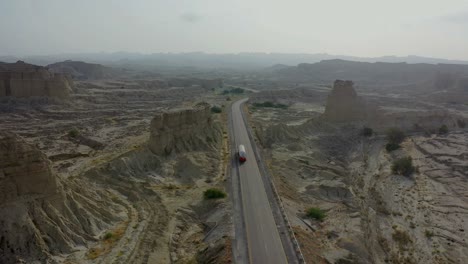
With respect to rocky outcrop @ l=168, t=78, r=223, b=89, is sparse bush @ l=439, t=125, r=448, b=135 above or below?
below

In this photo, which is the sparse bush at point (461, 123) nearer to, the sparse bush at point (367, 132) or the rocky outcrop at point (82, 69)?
the sparse bush at point (367, 132)

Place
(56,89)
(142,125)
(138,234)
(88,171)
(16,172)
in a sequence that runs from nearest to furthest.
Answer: (16,172) < (138,234) < (88,171) < (142,125) < (56,89)

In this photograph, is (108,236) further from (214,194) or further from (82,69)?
(82,69)

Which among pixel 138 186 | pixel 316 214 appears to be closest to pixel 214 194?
pixel 138 186

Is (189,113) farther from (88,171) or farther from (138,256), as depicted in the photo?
(138,256)

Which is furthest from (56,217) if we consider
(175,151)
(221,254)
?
(175,151)

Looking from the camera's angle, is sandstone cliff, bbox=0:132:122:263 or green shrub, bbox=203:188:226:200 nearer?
sandstone cliff, bbox=0:132:122:263

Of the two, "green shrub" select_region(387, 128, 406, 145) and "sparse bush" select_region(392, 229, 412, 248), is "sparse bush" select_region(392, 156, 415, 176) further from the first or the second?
"sparse bush" select_region(392, 229, 412, 248)

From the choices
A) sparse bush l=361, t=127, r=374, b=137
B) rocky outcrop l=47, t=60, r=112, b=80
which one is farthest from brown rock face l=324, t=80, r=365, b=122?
rocky outcrop l=47, t=60, r=112, b=80
